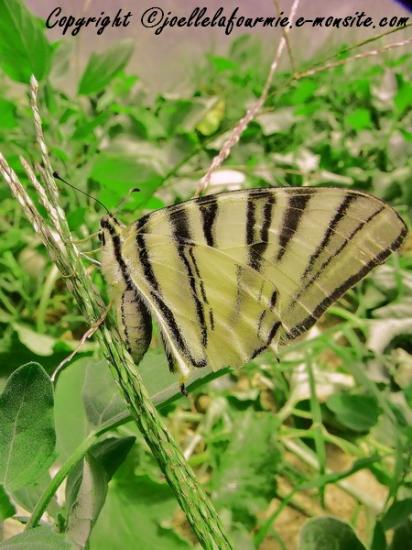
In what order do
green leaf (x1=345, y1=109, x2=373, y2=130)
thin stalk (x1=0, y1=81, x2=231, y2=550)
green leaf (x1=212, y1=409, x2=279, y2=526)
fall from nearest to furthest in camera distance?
thin stalk (x1=0, y1=81, x2=231, y2=550) < green leaf (x1=212, y1=409, x2=279, y2=526) < green leaf (x1=345, y1=109, x2=373, y2=130)

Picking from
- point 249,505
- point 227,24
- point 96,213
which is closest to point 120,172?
point 96,213

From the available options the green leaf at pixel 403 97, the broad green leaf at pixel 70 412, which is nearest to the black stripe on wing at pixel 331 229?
the broad green leaf at pixel 70 412

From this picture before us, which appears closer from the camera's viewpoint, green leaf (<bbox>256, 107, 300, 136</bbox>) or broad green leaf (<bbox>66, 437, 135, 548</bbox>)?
broad green leaf (<bbox>66, 437, 135, 548</bbox>)

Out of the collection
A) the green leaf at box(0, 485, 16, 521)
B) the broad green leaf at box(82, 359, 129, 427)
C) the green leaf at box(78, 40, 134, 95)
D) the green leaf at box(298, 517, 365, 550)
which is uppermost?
the green leaf at box(78, 40, 134, 95)

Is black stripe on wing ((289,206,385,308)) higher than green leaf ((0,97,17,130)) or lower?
higher

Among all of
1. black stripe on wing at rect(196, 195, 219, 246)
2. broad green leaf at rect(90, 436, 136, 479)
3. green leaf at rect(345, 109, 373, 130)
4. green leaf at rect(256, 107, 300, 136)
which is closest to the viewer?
broad green leaf at rect(90, 436, 136, 479)

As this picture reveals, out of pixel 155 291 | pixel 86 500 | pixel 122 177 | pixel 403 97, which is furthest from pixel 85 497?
pixel 403 97

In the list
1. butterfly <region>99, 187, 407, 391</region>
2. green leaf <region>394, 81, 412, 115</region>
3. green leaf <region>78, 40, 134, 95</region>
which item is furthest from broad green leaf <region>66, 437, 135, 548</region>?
green leaf <region>394, 81, 412, 115</region>

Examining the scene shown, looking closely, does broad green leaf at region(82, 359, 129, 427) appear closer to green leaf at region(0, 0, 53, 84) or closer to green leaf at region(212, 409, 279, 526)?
→ green leaf at region(212, 409, 279, 526)
